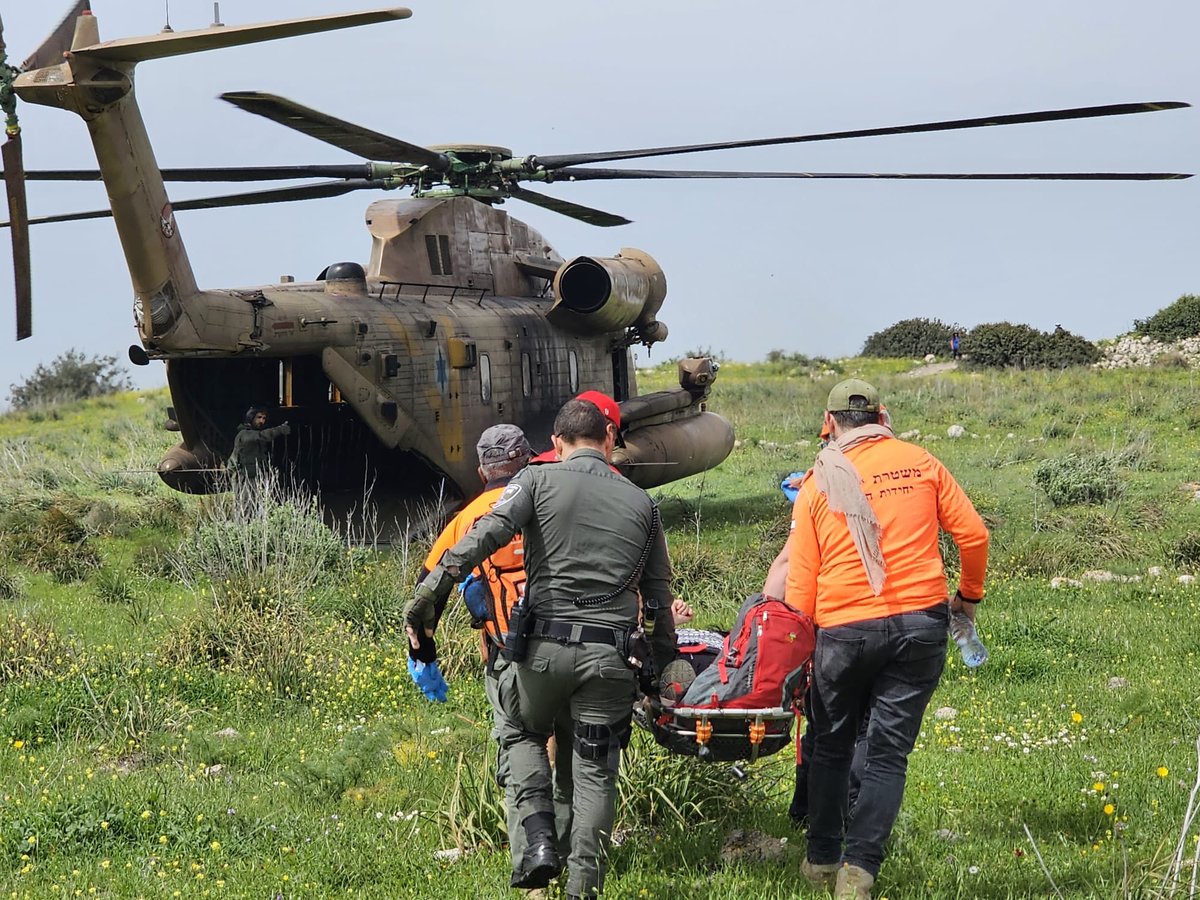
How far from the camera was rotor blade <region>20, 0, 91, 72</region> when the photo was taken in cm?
1039

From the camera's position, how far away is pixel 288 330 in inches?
511

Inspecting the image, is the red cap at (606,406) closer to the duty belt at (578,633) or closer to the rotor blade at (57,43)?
the duty belt at (578,633)

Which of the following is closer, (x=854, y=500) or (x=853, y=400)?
(x=854, y=500)

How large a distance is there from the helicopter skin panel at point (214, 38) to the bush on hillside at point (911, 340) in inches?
1567

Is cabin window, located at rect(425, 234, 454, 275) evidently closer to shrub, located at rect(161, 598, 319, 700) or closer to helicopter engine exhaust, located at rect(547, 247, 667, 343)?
helicopter engine exhaust, located at rect(547, 247, 667, 343)

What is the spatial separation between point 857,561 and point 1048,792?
2.12 m

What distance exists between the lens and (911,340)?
164ft

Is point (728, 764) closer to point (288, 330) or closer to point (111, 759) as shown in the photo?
point (111, 759)

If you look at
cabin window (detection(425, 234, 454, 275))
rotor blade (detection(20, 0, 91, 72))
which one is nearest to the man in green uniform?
cabin window (detection(425, 234, 454, 275))

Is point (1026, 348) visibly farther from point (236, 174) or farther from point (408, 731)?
point (408, 731)

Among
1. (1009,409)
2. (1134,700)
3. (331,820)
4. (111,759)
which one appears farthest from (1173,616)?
(1009,409)

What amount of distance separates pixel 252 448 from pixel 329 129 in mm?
3858

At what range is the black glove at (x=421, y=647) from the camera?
18.4 ft

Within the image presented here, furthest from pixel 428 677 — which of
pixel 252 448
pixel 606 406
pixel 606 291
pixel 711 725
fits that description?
pixel 606 291
